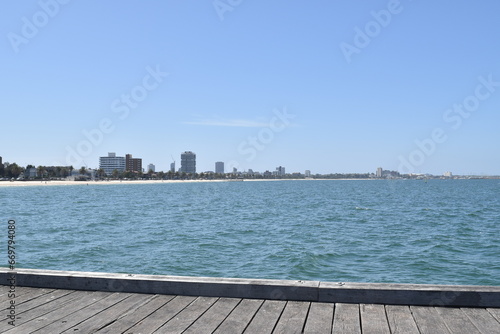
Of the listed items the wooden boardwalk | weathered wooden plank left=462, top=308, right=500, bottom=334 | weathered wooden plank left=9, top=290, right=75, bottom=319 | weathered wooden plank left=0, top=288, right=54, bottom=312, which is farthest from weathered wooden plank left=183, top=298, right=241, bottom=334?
weathered wooden plank left=462, top=308, right=500, bottom=334

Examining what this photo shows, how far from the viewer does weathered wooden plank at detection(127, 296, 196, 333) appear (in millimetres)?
4398

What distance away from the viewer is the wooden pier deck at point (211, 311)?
438 centimetres

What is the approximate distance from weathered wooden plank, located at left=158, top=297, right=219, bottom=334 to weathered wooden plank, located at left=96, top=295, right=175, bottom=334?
34 cm

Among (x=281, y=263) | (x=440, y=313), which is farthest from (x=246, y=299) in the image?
(x=281, y=263)

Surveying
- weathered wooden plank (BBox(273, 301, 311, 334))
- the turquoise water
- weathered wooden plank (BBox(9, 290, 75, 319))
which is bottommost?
the turquoise water

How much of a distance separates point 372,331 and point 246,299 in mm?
1600

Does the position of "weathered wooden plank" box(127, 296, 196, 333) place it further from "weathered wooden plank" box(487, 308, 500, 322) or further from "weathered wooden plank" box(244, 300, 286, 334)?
"weathered wooden plank" box(487, 308, 500, 322)

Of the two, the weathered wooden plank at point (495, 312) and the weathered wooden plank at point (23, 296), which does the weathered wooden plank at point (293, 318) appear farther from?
the weathered wooden plank at point (23, 296)

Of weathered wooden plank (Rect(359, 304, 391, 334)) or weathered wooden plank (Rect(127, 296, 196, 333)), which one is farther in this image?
weathered wooden plank (Rect(127, 296, 196, 333))

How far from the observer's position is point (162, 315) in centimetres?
477

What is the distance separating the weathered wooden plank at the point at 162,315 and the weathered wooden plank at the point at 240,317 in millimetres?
622

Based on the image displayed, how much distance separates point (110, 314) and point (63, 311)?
1.88 feet

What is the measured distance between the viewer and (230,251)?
20297 mm

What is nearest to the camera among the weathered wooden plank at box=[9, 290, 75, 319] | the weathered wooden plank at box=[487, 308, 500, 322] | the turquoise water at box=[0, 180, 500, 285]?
the weathered wooden plank at box=[487, 308, 500, 322]
